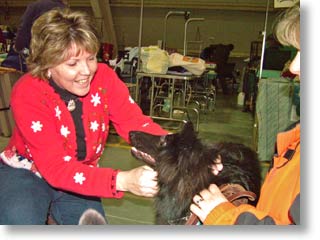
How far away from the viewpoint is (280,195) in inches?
38.0

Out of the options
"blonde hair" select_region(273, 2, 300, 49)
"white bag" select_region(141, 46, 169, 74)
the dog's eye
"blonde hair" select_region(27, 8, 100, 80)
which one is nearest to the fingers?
the dog's eye

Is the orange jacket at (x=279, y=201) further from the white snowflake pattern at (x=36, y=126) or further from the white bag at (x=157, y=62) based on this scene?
the white bag at (x=157, y=62)

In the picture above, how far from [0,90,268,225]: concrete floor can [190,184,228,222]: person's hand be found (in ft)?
0.81

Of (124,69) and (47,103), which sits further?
(124,69)

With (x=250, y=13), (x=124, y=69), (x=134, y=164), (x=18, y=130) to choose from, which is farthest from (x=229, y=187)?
(x=250, y=13)

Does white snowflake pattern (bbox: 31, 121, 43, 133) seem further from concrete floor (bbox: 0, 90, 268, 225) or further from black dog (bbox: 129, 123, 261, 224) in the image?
concrete floor (bbox: 0, 90, 268, 225)

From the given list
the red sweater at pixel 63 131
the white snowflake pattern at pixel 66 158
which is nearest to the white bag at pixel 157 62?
the red sweater at pixel 63 131

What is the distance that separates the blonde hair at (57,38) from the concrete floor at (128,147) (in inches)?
23.3

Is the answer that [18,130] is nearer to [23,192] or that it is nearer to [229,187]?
[23,192]

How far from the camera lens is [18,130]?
1.36 metres

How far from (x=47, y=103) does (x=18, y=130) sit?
7.1 inches

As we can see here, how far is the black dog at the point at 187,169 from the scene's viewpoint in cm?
121

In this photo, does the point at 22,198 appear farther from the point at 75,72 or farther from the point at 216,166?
the point at 216,166

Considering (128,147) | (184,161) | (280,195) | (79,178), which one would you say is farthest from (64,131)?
(128,147)
